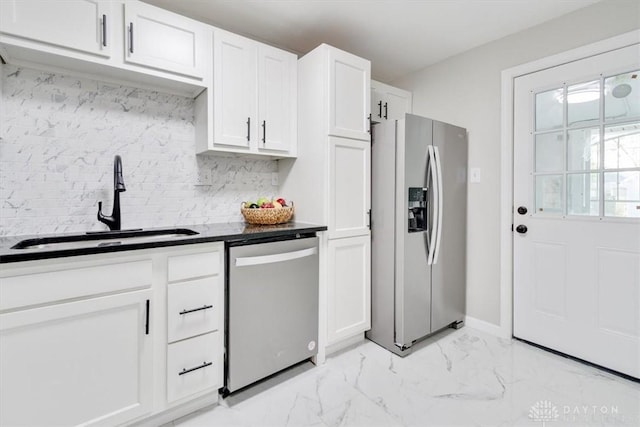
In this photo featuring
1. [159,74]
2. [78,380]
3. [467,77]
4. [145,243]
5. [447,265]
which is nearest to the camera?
[78,380]

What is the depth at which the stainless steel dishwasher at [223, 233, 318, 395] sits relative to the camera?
1659 millimetres

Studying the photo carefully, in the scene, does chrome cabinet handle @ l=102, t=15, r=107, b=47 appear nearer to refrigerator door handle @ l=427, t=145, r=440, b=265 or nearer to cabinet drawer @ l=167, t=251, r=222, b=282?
cabinet drawer @ l=167, t=251, r=222, b=282

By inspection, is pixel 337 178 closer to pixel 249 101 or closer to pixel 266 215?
pixel 266 215

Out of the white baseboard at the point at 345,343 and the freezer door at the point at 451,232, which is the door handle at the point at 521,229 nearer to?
the freezer door at the point at 451,232

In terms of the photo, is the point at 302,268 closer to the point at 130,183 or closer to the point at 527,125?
the point at 130,183

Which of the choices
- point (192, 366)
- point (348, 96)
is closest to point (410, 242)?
point (348, 96)

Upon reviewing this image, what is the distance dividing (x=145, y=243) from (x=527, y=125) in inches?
106

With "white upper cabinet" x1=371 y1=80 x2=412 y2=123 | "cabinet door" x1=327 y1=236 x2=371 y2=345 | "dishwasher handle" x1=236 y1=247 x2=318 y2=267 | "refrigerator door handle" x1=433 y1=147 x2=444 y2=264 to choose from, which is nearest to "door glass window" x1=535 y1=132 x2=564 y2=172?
"refrigerator door handle" x1=433 y1=147 x2=444 y2=264

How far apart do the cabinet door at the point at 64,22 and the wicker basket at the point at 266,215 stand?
1171 millimetres

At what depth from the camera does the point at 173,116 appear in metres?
2.06

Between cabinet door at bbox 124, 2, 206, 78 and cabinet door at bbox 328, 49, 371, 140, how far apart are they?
0.84 m

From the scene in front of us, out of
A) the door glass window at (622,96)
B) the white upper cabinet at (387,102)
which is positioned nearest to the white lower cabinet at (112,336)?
the white upper cabinet at (387,102)

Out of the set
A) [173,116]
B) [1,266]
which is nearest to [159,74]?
[173,116]

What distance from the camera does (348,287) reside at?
7.23ft
